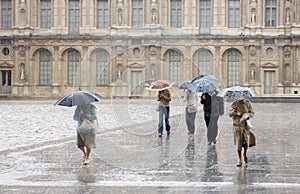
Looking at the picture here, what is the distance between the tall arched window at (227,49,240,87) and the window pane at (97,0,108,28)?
11.6m

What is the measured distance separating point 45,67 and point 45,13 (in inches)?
197

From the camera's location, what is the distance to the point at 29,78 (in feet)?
186

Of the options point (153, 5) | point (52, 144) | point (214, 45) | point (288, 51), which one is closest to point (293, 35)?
point (288, 51)

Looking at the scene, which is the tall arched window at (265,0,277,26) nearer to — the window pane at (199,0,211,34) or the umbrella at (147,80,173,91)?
the window pane at (199,0,211,34)

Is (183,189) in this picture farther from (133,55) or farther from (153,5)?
(153,5)

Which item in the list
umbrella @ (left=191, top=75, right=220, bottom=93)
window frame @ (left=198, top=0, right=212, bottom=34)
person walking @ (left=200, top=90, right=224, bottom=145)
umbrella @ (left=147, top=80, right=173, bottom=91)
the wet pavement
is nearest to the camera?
the wet pavement

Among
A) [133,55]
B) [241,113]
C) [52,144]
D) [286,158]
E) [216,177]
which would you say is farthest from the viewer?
[133,55]

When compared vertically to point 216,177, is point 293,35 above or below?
above

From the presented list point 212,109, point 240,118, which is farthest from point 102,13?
point 240,118

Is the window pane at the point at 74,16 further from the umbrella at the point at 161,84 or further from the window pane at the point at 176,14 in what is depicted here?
the umbrella at the point at 161,84

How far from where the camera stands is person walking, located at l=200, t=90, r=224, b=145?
17641 millimetres

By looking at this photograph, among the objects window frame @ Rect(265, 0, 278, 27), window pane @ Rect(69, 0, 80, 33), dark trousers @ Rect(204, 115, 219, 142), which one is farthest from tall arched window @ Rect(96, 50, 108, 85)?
window frame @ Rect(265, 0, 278, 27)

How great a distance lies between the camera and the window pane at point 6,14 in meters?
57.8

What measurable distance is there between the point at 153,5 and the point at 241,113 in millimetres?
43892
